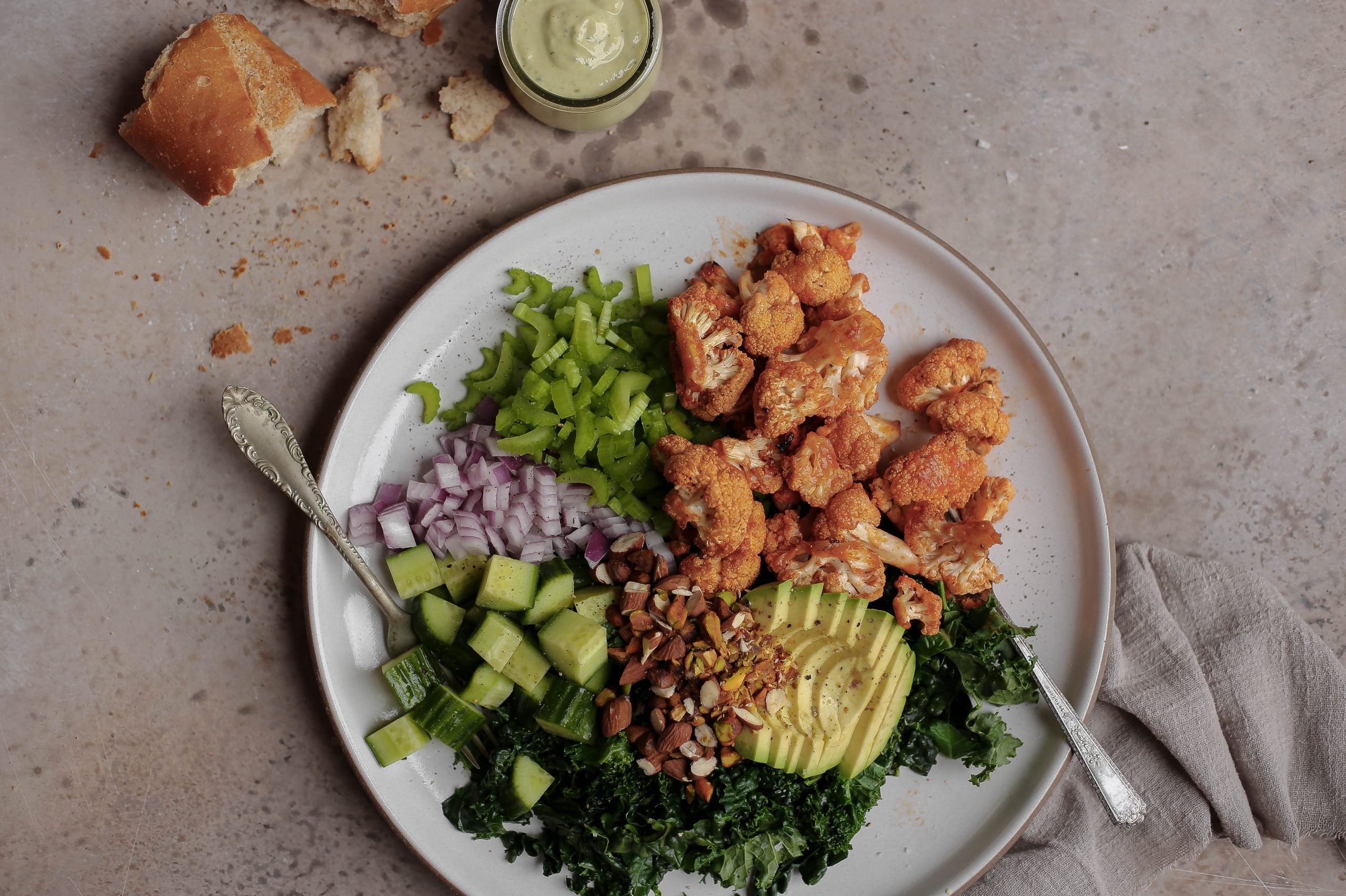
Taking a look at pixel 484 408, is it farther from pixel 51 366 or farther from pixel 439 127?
pixel 51 366

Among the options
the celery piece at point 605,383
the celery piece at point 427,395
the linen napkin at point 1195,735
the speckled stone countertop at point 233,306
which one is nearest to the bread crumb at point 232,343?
the speckled stone countertop at point 233,306

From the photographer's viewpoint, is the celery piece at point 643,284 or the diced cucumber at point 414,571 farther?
the celery piece at point 643,284

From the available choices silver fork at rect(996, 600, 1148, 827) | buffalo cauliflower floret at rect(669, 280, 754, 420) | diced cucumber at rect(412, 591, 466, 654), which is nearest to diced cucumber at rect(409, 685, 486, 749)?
diced cucumber at rect(412, 591, 466, 654)

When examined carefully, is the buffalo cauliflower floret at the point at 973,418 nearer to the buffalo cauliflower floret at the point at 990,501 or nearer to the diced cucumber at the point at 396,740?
the buffalo cauliflower floret at the point at 990,501

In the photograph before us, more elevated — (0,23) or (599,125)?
(599,125)

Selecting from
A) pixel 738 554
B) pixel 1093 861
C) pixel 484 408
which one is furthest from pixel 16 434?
pixel 1093 861

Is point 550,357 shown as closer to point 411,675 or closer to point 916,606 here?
point 411,675

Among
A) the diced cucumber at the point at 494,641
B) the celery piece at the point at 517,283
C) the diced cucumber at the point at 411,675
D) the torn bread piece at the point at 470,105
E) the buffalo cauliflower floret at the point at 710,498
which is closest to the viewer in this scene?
the buffalo cauliflower floret at the point at 710,498
